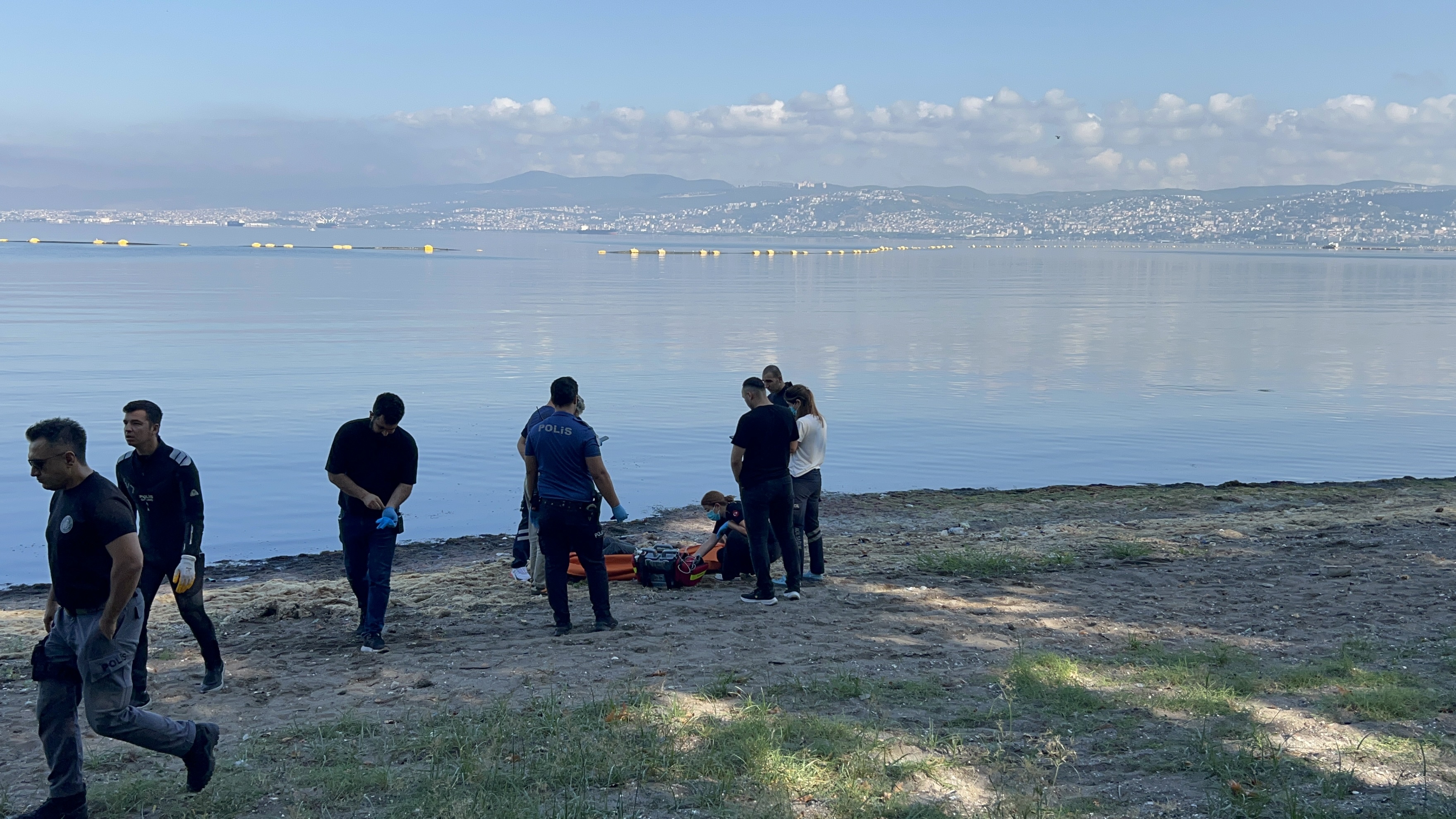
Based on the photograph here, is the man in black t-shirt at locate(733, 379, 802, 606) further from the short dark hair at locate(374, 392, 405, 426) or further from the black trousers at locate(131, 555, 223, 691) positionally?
the black trousers at locate(131, 555, 223, 691)

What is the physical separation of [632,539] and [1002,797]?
8.23 m

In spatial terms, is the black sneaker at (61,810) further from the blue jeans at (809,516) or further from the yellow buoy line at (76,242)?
the yellow buoy line at (76,242)

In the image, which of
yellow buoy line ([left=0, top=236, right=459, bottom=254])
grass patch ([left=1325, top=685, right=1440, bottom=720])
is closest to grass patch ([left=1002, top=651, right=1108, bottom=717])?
grass patch ([left=1325, top=685, right=1440, bottom=720])

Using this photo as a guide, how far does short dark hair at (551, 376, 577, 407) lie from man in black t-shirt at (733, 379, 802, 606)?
57.5 inches

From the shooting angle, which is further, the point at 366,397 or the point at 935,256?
the point at 935,256

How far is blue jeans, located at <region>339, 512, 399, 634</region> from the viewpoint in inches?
315

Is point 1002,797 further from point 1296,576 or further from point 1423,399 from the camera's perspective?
point 1423,399

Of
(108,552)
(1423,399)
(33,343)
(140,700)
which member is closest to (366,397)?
(33,343)

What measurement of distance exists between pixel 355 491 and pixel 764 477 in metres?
3.18

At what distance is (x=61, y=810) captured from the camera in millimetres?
5004

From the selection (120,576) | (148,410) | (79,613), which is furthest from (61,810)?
(148,410)

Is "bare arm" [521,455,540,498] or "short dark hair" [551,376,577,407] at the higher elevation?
"short dark hair" [551,376,577,407]

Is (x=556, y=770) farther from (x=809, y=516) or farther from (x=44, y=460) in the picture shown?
(x=809, y=516)

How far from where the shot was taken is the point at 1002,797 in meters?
5.28
